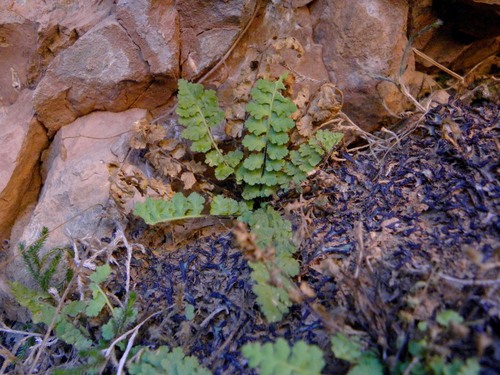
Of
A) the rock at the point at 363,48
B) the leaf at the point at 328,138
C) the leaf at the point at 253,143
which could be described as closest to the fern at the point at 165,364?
the leaf at the point at 253,143

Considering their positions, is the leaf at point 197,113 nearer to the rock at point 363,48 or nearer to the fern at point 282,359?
the rock at point 363,48

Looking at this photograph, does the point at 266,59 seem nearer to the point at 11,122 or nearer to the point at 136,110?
the point at 136,110

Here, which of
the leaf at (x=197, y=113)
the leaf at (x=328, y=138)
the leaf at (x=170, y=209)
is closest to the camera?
the leaf at (x=170, y=209)

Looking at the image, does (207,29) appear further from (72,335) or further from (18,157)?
(72,335)

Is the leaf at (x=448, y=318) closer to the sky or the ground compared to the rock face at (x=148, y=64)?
closer to the ground

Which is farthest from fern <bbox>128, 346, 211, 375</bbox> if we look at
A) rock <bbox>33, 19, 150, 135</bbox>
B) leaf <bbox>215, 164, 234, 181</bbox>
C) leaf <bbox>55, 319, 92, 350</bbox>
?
rock <bbox>33, 19, 150, 135</bbox>

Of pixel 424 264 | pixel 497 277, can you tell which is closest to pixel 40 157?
pixel 424 264

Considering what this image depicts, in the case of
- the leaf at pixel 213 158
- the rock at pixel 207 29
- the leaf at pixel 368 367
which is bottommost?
the leaf at pixel 368 367
